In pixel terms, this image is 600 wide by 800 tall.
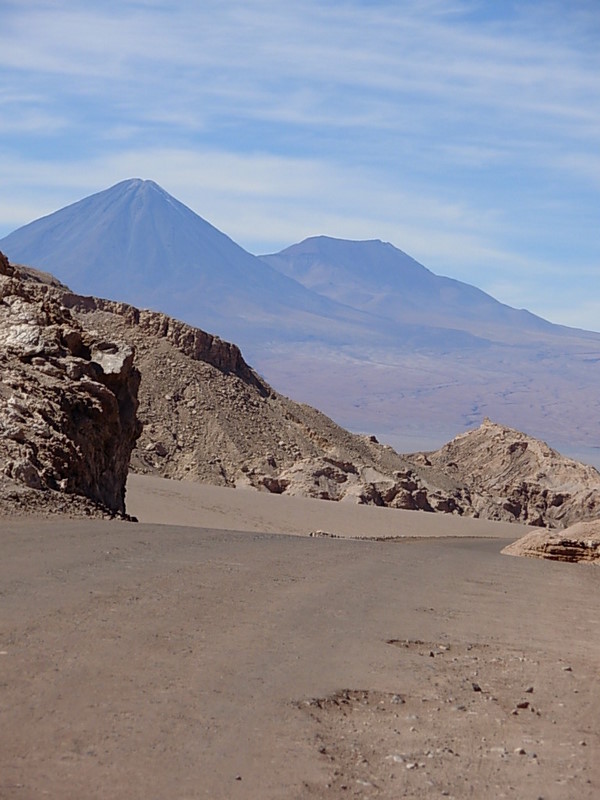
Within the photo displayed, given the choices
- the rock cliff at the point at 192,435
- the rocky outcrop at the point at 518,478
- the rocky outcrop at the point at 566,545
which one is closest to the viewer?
the rock cliff at the point at 192,435

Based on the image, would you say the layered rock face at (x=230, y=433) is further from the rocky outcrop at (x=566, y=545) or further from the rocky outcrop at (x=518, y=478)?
the rocky outcrop at (x=566, y=545)

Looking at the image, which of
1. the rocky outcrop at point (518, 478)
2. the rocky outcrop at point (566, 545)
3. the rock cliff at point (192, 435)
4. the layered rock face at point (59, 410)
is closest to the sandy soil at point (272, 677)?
the layered rock face at point (59, 410)

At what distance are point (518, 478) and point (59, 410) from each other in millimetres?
36230

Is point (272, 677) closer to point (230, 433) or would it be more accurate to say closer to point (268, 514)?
point (268, 514)

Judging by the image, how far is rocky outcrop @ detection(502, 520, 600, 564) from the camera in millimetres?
15461

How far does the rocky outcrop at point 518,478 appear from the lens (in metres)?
41.9

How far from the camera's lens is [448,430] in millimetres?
152125

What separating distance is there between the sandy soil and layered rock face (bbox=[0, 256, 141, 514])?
5.66 ft

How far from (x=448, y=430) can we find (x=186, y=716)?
148401 mm

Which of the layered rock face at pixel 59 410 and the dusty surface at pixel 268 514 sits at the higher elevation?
the layered rock face at pixel 59 410

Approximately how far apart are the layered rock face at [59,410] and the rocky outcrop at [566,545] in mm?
5680

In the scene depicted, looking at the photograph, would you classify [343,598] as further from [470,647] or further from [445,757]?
[445,757]

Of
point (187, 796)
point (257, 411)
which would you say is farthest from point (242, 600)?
point (257, 411)

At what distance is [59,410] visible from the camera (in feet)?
45.0
